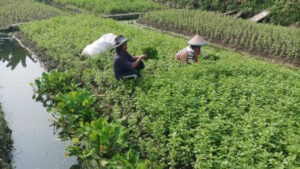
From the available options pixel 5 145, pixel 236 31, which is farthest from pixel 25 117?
pixel 236 31

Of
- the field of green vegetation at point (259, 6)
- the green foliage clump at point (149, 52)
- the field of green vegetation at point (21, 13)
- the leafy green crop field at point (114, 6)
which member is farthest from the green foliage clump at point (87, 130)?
the field of green vegetation at point (259, 6)

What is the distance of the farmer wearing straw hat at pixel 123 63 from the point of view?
5.16 m

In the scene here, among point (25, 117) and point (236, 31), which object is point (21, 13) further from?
point (236, 31)

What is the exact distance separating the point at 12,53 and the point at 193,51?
25.8 feet

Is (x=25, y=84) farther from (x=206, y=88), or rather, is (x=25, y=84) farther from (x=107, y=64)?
(x=206, y=88)

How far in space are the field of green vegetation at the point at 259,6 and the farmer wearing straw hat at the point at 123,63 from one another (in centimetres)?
1181

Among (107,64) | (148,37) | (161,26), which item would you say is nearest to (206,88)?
(107,64)

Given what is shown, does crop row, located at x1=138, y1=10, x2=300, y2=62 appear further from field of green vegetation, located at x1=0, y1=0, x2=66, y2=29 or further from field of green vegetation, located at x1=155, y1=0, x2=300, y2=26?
field of green vegetation, located at x1=0, y1=0, x2=66, y2=29

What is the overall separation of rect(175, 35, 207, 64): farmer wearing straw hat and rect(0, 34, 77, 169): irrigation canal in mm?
3641

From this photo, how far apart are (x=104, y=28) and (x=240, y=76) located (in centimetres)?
651

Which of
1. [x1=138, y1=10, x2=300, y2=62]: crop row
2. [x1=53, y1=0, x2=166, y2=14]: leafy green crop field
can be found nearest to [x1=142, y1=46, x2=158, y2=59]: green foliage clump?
[x1=138, y1=10, x2=300, y2=62]: crop row

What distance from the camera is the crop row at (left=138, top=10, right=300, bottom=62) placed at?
889 cm

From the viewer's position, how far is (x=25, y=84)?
7.21m

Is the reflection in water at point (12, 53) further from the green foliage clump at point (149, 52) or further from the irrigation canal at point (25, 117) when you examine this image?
the green foliage clump at point (149, 52)
